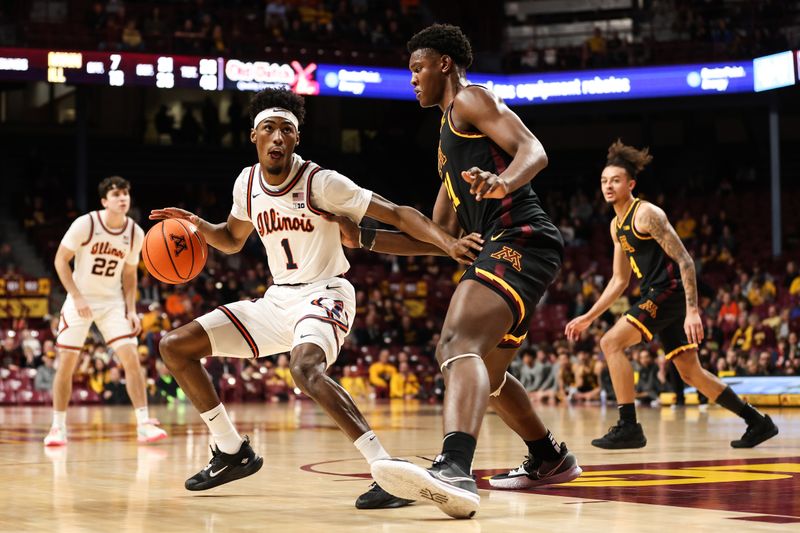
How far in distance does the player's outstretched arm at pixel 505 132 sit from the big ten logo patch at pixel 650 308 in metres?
3.75

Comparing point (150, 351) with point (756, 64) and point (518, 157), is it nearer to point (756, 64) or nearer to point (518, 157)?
point (756, 64)

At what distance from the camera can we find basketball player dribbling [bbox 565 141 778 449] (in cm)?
834

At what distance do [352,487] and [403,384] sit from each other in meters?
14.5

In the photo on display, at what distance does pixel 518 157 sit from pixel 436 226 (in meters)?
0.62

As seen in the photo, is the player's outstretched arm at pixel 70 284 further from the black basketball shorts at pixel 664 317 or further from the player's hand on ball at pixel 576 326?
the black basketball shorts at pixel 664 317

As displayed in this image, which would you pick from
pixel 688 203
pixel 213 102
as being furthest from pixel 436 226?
pixel 213 102

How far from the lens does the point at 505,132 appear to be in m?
4.90

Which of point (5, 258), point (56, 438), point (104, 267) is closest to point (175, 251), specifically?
point (56, 438)

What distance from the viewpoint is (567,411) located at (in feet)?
48.6

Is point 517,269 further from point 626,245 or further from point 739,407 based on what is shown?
point 739,407

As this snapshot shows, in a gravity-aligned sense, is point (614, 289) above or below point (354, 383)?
above

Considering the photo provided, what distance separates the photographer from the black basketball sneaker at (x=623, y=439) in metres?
8.19

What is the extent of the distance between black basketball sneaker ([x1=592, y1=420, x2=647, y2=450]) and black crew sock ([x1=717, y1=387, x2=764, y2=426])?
0.72 m

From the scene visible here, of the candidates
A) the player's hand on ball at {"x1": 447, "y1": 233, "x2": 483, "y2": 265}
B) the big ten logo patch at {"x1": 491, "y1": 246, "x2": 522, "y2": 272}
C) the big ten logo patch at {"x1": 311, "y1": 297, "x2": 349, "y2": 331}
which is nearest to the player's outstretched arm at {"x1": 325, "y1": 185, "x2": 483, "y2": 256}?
the player's hand on ball at {"x1": 447, "y1": 233, "x2": 483, "y2": 265}
